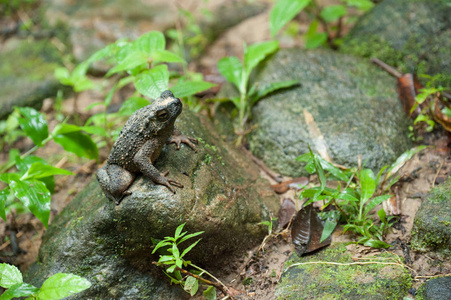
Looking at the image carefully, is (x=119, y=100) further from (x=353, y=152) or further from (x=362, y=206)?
(x=362, y=206)

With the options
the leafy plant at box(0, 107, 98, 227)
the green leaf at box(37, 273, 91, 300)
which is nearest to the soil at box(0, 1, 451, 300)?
the leafy plant at box(0, 107, 98, 227)

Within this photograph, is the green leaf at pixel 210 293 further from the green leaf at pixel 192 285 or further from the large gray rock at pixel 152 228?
the large gray rock at pixel 152 228

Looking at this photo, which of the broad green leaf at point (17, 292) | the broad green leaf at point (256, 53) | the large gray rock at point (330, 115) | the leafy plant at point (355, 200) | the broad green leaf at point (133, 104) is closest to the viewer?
the broad green leaf at point (17, 292)

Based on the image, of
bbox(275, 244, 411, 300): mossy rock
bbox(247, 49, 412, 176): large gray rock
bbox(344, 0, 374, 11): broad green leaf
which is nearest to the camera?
bbox(275, 244, 411, 300): mossy rock

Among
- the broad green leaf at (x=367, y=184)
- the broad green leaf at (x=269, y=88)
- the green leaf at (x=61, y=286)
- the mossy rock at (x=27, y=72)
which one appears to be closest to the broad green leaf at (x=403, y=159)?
the broad green leaf at (x=367, y=184)

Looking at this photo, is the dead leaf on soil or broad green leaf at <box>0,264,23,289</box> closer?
broad green leaf at <box>0,264,23,289</box>

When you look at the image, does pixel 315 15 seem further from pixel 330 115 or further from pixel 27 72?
pixel 27 72

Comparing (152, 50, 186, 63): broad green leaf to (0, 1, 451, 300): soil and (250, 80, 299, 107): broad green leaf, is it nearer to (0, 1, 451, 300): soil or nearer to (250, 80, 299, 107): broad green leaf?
(250, 80, 299, 107): broad green leaf
